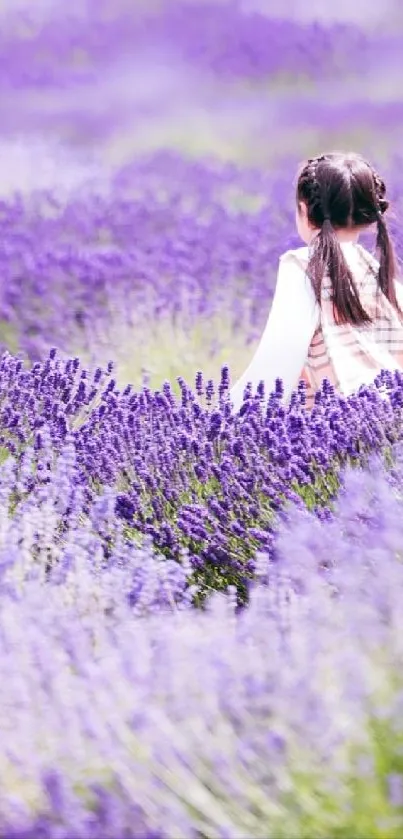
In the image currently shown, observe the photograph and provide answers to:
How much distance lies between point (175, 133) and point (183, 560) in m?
3.99

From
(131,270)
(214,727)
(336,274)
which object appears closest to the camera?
(214,727)

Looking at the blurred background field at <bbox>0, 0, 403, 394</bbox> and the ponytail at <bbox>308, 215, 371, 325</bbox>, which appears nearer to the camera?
the ponytail at <bbox>308, 215, 371, 325</bbox>

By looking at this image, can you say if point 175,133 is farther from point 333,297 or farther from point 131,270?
point 333,297

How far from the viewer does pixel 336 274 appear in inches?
116

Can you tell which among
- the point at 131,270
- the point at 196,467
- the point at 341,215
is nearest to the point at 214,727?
the point at 196,467

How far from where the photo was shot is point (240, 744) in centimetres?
145

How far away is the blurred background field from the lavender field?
3 centimetres

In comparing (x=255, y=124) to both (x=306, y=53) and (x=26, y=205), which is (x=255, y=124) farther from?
(x=26, y=205)

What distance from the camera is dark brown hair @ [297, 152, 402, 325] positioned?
295 centimetres

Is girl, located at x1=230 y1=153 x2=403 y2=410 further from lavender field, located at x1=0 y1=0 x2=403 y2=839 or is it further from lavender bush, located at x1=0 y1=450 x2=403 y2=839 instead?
lavender bush, located at x1=0 y1=450 x2=403 y2=839

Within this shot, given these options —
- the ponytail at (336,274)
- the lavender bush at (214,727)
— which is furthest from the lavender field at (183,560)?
the ponytail at (336,274)

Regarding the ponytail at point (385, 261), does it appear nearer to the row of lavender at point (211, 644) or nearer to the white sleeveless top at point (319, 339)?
the white sleeveless top at point (319, 339)

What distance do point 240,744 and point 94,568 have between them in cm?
66

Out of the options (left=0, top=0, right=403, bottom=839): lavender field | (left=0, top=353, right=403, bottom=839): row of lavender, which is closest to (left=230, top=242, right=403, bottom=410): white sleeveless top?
(left=0, top=0, right=403, bottom=839): lavender field
